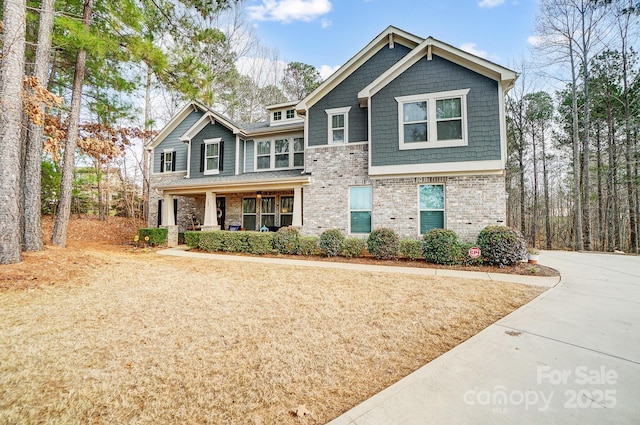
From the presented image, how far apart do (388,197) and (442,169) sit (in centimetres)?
204

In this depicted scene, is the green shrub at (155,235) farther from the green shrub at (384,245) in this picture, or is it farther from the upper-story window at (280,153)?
the green shrub at (384,245)

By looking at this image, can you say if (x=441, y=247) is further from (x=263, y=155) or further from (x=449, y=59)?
(x=263, y=155)

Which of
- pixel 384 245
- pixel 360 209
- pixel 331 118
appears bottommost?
pixel 384 245

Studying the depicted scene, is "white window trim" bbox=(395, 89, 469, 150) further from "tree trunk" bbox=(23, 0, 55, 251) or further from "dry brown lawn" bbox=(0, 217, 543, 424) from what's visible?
"tree trunk" bbox=(23, 0, 55, 251)

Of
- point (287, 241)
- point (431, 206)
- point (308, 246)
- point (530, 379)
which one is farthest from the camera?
point (287, 241)

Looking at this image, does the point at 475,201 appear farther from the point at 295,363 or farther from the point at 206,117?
the point at 206,117

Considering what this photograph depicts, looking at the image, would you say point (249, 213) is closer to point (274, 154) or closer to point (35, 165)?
point (274, 154)

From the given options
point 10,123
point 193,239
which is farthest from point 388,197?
point 10,123

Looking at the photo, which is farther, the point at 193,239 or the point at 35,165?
the point at 193,239

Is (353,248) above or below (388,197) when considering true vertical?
below

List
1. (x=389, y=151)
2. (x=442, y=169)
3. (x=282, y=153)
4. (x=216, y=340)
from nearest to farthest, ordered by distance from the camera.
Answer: (x=216, y=340), (x=442, y=169), (x=389, y=151), (x=282, y=153)

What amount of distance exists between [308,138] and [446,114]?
5.30 m

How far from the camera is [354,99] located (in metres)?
10.7

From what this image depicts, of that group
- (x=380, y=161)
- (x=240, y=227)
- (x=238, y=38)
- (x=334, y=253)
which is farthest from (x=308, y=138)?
(x=238, y=38)
